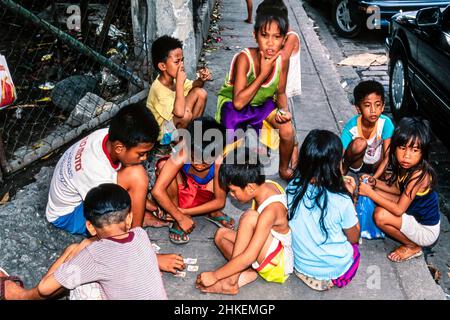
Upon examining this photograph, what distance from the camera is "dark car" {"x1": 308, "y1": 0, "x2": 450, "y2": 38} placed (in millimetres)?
7809

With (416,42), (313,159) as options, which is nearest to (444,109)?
(416,42)

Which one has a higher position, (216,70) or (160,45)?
(160,45)

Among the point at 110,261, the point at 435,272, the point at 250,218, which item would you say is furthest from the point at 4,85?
the point at 435,272

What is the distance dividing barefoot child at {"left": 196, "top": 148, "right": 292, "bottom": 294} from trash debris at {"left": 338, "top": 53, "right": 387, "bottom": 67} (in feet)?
15.5

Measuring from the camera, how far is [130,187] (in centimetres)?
331

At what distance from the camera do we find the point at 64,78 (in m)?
5.71

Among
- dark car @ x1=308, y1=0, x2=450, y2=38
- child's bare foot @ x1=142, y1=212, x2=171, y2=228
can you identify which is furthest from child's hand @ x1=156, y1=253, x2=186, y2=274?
dark car @ x1=308, y1=0, x2=450, y2=38

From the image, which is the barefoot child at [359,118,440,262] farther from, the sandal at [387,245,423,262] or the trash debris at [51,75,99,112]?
the trash debris at [51,75,99,112]

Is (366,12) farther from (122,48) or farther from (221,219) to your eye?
(221,219)

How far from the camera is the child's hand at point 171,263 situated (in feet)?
11.3

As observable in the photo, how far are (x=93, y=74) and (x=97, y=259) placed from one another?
3.56 meters

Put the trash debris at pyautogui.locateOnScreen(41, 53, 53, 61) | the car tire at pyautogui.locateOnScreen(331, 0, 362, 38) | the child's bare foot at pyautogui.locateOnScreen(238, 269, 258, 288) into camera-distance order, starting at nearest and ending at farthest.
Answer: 1. the child's bare foot at pyautogui.locateOnScreen(238, 269, 258, 288)
2. the trash debris at pyautogui.locateOnScreen(41, 53, 53, 61)
3. the car tire at pyautogui.locateOnScreen(331, 0, 362, 38)

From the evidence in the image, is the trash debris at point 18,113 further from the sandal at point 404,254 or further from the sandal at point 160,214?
the sandal at point 404,254
